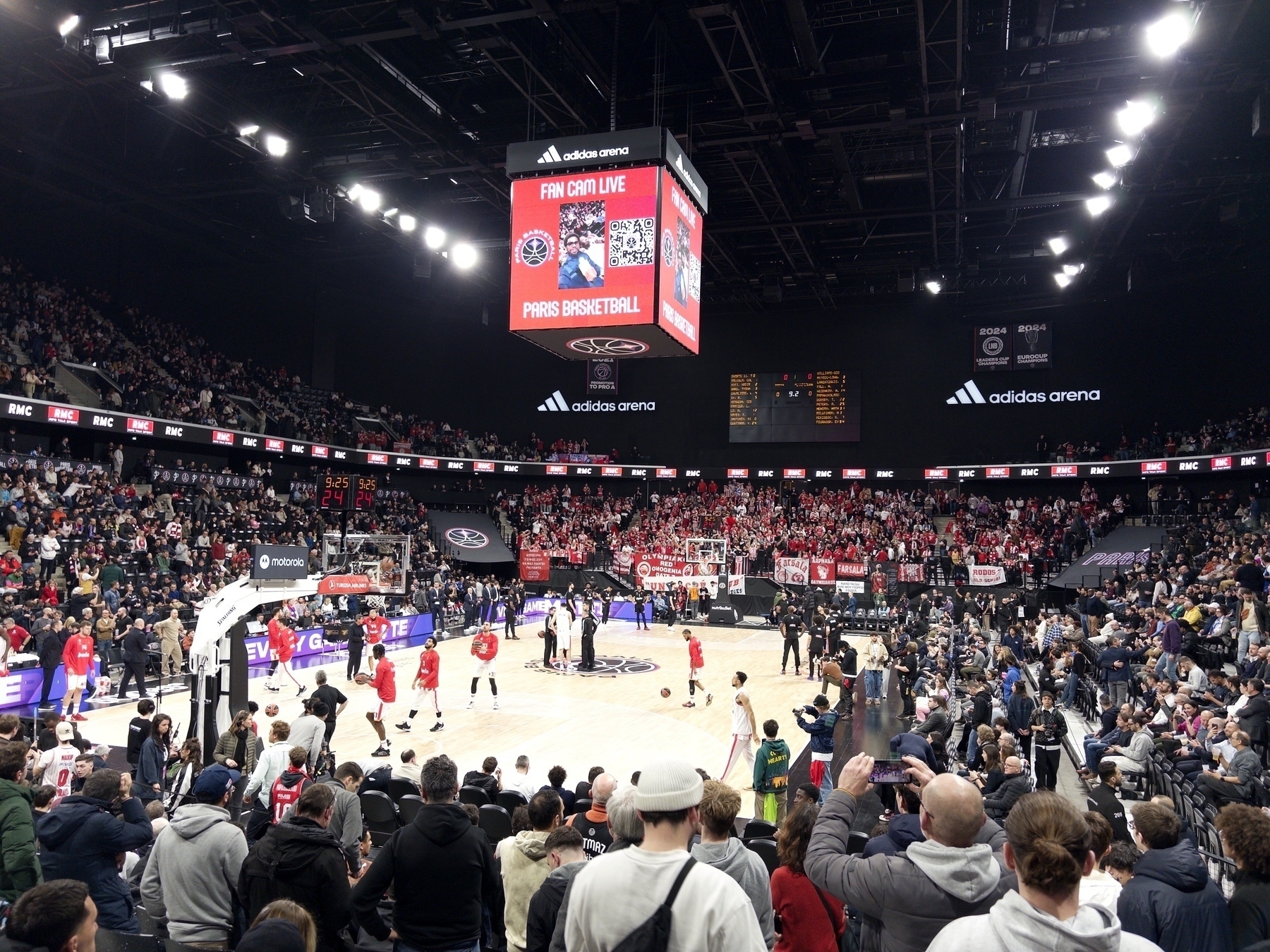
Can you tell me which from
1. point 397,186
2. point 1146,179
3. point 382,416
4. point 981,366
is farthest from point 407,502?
point 1146,179

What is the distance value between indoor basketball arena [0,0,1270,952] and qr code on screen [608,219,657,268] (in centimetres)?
6

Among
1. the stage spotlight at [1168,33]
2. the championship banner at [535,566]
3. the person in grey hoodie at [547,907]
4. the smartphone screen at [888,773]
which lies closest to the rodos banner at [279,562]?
the smartphone screen at [888,773]

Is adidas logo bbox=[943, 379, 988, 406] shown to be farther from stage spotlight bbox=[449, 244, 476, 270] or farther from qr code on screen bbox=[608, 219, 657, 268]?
qr code on screen bbox=[608, 219, 657, 268]

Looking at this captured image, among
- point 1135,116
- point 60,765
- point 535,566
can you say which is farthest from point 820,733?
point 535,566

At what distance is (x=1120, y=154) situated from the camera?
68.3 ft

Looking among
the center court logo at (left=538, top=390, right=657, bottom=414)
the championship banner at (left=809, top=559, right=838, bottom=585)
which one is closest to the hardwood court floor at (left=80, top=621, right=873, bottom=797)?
the championship banner at (left=809, top=559, right=838, bottom=585)

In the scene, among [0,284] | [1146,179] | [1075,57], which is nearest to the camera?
[1075,57]

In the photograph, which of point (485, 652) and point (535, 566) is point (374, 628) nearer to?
point (485, 652)

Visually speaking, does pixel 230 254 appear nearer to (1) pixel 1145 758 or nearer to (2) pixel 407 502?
(2) pixel 407 502

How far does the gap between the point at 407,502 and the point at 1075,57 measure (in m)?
30.6

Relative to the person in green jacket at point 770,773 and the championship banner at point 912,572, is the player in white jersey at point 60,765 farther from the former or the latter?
the championship banner at point 912,572

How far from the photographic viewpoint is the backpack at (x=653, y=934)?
237 centimetres

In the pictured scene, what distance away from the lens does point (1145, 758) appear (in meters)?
11.5

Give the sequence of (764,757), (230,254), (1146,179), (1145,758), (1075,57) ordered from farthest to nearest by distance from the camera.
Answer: (230,254) < (1146,179) < (1075,57) < (1145,758) < (764,757)
